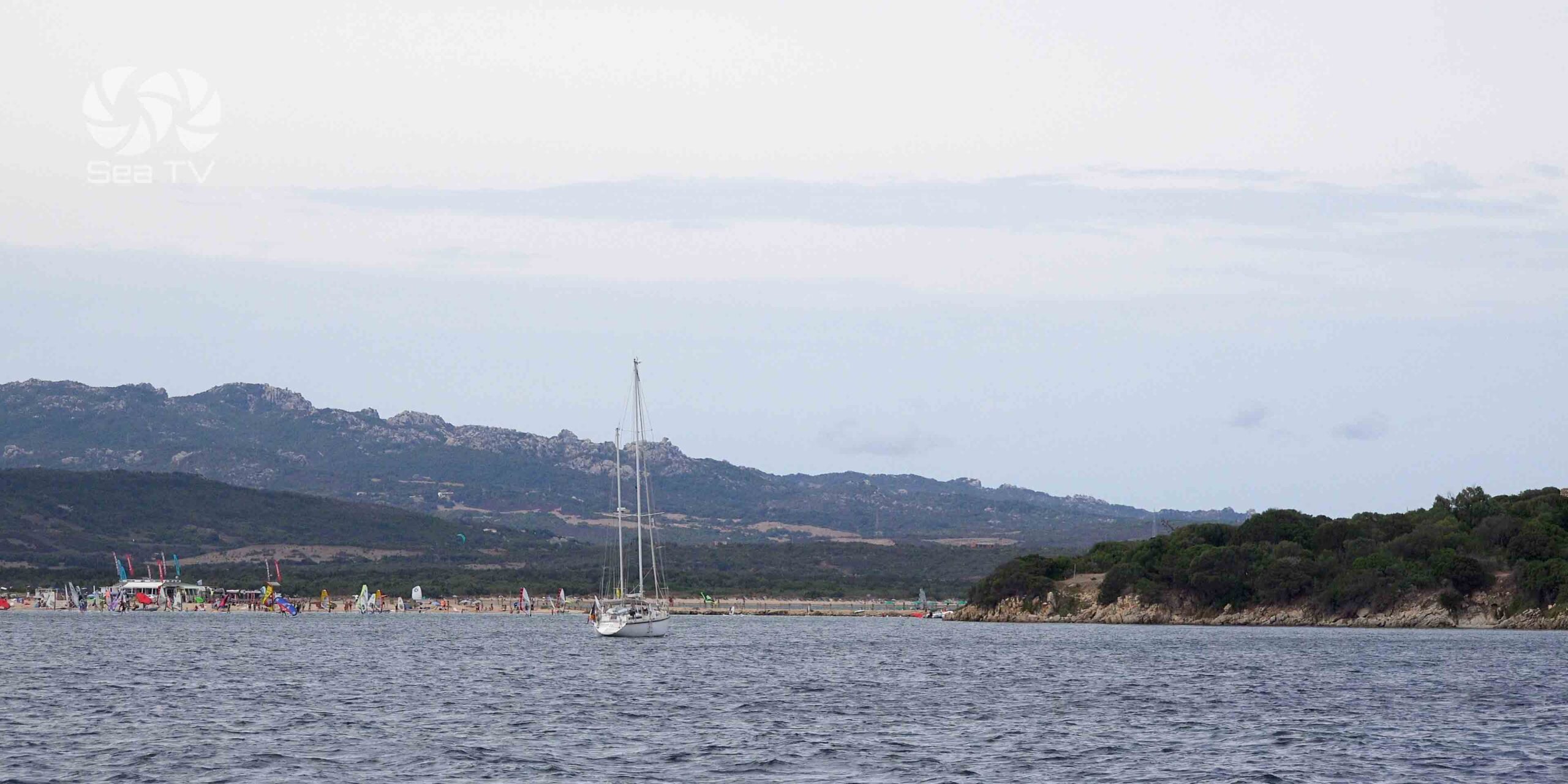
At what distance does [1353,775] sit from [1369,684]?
30.4 m

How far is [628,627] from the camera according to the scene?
115125 mm

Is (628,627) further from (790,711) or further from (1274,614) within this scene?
(790,711)

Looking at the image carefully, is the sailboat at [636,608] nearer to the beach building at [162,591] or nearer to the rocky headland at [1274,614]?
the rocky headland at [1274,614]

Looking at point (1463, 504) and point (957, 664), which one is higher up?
point (1463, 504)

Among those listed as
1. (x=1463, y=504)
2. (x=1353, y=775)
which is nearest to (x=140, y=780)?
(x=1353, y=775)

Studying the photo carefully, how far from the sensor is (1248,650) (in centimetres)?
9762

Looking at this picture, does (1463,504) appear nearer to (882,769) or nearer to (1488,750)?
(1488,750)

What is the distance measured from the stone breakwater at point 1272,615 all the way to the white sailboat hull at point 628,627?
1813 inches

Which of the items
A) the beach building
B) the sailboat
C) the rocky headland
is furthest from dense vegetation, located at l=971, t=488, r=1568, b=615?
the beach building

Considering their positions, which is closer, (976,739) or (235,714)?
(976,739)

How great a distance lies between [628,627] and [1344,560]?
60.8 metres

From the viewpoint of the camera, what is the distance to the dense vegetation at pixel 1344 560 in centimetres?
12544

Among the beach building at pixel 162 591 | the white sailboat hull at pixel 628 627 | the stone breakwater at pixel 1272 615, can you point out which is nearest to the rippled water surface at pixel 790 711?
the white sailboat hull at pixel 628 627

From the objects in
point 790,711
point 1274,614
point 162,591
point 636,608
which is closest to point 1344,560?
point 1274,614
